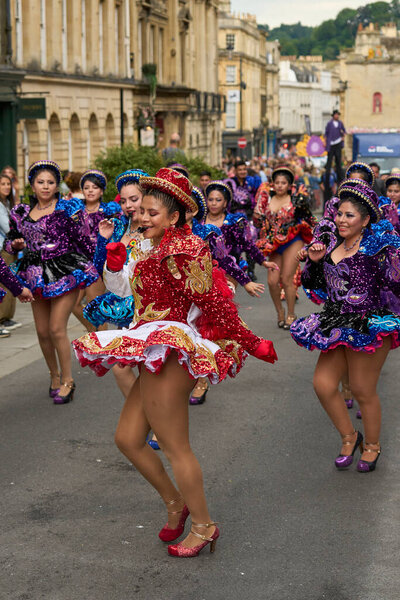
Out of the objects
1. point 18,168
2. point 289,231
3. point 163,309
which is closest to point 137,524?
point 163,309

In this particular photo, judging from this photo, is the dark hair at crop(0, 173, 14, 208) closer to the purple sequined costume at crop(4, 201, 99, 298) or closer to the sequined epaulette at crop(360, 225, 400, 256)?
the purple sequined costume at crop(4, 201, 99, 298)

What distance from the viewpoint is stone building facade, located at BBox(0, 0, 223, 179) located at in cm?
3177

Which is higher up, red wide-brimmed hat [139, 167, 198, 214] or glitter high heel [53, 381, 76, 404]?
red wide-brimmed hat [139, 167, 198, 214]

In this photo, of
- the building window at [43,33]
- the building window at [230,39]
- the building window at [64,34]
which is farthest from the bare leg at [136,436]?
the building window at [230,39]

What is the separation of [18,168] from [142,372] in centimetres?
2616

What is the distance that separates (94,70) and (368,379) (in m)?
32.9

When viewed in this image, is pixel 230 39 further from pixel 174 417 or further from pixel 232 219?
pixel 174 417

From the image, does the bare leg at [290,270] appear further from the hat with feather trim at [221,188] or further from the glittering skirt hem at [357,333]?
the glittering skirt hem at [357,333]

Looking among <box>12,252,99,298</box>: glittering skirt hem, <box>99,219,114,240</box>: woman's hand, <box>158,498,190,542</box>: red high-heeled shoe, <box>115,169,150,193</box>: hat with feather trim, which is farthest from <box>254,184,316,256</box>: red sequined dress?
<box>158,498,190,542</box>: red high-heeled shoe

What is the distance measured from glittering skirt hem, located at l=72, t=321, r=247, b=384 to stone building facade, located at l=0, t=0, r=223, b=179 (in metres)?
21.9

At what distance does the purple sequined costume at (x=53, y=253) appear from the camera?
934 cm

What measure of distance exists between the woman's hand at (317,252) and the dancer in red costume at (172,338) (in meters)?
1.70

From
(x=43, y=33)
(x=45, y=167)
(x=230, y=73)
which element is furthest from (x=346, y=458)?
(x=230, y=73)

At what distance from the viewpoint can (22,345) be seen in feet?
41.3
